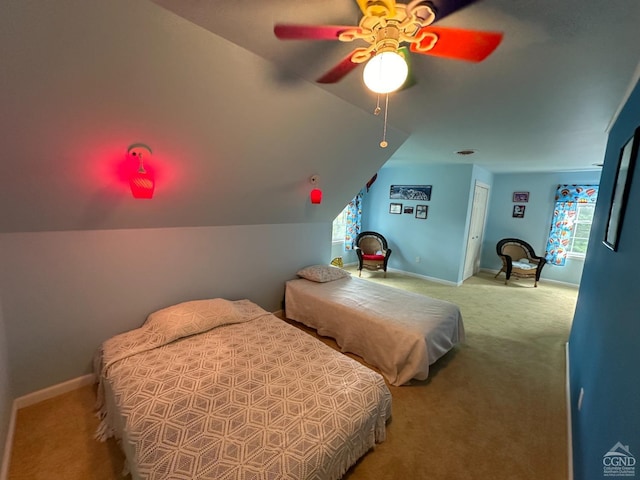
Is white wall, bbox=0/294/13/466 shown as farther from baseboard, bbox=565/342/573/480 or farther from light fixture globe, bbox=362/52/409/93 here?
baseboard, bbox=565/342/573/480

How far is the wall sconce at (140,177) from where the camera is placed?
1.55 metres

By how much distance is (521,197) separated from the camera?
5465 mm

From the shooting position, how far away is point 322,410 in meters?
1.38

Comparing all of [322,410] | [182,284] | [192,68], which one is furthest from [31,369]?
[192,68]

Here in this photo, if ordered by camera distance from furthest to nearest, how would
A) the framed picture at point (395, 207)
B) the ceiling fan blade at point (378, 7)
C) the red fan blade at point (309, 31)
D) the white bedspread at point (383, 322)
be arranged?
the framed picture at point (395, 207) < the white bedspread at point (383, 322) < the red fan blade at point (309, 31) < the ceiling fan blade at point (378, 7)

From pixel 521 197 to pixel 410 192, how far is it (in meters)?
2.38

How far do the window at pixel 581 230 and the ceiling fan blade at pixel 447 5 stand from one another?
5947 millimetres

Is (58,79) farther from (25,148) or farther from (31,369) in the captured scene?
(31,369)

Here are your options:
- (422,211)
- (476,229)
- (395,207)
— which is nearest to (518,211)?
(476,229)

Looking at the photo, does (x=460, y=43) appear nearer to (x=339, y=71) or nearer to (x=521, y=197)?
(x=339, y=71)

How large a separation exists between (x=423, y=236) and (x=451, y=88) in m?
3.88

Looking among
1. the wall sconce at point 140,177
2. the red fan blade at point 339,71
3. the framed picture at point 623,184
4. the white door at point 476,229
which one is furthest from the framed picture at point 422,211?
the wall sconce at point 140,177

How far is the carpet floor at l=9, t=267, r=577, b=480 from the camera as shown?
1.50m

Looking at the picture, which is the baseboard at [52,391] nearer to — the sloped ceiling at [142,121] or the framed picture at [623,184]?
the sloped ceiling at [142,121]
